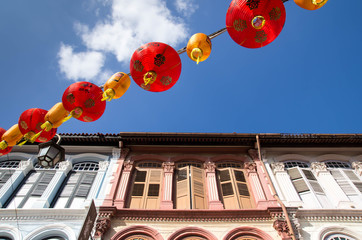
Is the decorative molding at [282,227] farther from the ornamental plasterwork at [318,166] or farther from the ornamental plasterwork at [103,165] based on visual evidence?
the ornamental plasterwork at [103,165]

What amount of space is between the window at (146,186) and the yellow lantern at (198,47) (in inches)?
197

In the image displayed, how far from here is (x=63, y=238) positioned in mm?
6770

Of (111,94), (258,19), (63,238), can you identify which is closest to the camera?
(258,19)

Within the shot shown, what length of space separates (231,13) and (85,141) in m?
7.63

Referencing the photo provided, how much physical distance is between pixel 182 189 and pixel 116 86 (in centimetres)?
458

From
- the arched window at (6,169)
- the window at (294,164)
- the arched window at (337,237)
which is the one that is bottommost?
the arched window at (337,237)

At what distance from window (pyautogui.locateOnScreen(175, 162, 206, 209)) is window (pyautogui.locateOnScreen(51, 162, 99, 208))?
2.93 meters

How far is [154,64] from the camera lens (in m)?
4.72

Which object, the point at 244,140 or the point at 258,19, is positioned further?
the point at 244,140

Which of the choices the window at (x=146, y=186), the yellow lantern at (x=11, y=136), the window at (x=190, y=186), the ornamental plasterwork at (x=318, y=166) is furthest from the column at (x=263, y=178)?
the yellow lantern at (x=11, y=136)

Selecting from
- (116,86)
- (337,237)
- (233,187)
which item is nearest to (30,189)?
(116,86)

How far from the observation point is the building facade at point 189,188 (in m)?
6.97

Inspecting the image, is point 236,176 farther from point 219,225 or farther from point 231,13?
point 231,13

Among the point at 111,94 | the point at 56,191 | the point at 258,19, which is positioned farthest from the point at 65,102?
the point at 56,191
